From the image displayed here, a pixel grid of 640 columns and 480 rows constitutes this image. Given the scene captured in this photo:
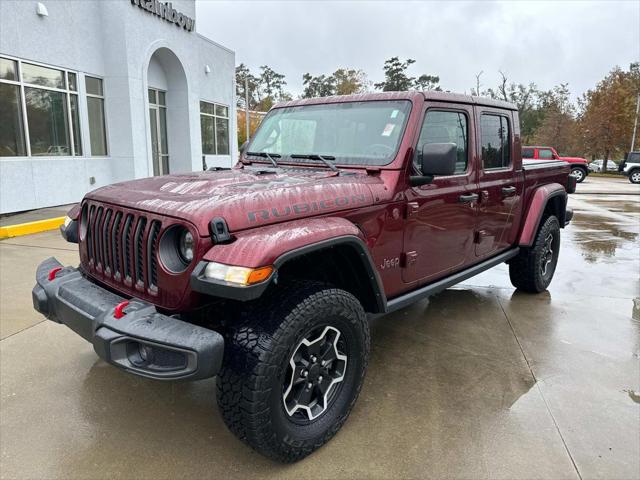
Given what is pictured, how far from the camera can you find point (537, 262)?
4.88m

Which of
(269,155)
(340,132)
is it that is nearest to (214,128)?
(269,155)

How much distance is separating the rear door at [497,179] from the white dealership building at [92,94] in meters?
8.71

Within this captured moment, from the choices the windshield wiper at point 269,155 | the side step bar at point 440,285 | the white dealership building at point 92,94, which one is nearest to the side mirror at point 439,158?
the side step bar at point 440,285

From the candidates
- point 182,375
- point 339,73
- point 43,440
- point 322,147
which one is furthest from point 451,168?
point 339,73

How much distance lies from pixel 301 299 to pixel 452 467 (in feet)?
3.75

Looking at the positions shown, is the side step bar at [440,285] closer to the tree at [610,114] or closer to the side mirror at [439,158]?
the side mirror at [439,158]

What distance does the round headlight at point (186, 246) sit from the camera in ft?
7.20

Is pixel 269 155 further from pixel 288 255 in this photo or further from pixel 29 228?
pixel 29 228

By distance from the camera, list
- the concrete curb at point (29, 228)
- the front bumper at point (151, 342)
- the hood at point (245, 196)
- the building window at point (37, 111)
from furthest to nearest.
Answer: the building window at point (37, 111)
the concrete curb at point (29, 228)
the hood at point (245, 196)
the front bumper at point (151, 342)

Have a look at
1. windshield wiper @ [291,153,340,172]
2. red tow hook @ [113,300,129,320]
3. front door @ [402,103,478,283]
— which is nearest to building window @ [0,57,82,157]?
windshield wiper @ [291,153,340,172]

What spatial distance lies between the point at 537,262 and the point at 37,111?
9.89 meters

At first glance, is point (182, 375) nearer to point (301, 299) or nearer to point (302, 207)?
point (301, 299)

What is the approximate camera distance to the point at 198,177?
3086 mm

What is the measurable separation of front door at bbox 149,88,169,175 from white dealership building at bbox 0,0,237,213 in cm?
3
